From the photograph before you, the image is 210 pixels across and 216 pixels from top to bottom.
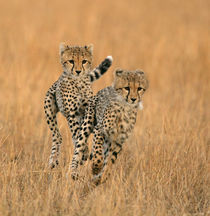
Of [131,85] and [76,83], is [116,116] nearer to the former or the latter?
[131,85]

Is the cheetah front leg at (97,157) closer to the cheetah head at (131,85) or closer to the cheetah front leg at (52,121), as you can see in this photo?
the cheetah head at (131,85)

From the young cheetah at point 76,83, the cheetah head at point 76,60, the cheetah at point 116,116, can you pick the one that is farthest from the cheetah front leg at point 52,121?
the cheetah at point 116,116

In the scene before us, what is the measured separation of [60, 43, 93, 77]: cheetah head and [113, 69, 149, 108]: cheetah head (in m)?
0.36

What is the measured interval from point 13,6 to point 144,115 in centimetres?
605

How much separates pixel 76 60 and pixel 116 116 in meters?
0.51

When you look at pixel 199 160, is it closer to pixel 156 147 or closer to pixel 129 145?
pixel 156 147

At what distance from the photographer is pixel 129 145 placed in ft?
16.7

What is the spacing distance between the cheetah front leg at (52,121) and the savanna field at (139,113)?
9 centimetres

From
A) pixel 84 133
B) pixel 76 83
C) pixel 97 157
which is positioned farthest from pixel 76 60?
pixel 97 157

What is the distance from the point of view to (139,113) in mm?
5996

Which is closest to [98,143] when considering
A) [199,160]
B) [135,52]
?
[199,160]

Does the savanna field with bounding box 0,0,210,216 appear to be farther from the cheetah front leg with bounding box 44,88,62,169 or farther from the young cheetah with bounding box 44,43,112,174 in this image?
the young cheetah with bounding box 44,43,112,174

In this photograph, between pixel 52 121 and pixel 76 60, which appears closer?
pixel 76 60

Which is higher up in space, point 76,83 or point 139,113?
point 76,83
